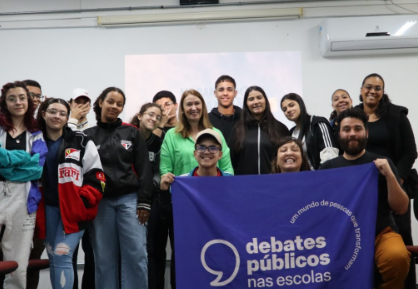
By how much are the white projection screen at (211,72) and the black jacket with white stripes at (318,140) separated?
1.80m

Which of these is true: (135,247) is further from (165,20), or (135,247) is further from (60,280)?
(165,20)

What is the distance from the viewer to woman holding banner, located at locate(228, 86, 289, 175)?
407 centimetres

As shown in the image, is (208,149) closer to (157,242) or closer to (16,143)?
(157,242)

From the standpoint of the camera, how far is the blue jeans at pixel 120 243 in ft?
12.1

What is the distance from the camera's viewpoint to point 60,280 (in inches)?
134

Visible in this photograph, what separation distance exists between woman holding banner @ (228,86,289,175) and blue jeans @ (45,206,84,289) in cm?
142

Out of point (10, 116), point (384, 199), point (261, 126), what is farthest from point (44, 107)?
point (384, 199)

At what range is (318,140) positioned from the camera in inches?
165

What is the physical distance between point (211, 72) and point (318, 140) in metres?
2.24

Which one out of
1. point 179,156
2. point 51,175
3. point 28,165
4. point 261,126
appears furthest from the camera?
point 261,126

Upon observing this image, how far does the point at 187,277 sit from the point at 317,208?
0.94 metres

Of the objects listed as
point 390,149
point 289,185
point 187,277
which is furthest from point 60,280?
point 390,149

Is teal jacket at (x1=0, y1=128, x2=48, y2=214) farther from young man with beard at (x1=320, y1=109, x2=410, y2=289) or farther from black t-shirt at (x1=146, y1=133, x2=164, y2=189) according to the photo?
young man with beard at (x1=320, y1=109, x2=410, y2=289)

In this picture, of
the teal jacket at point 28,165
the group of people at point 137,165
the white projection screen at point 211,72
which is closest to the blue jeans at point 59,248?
the group of people at point 137,165
